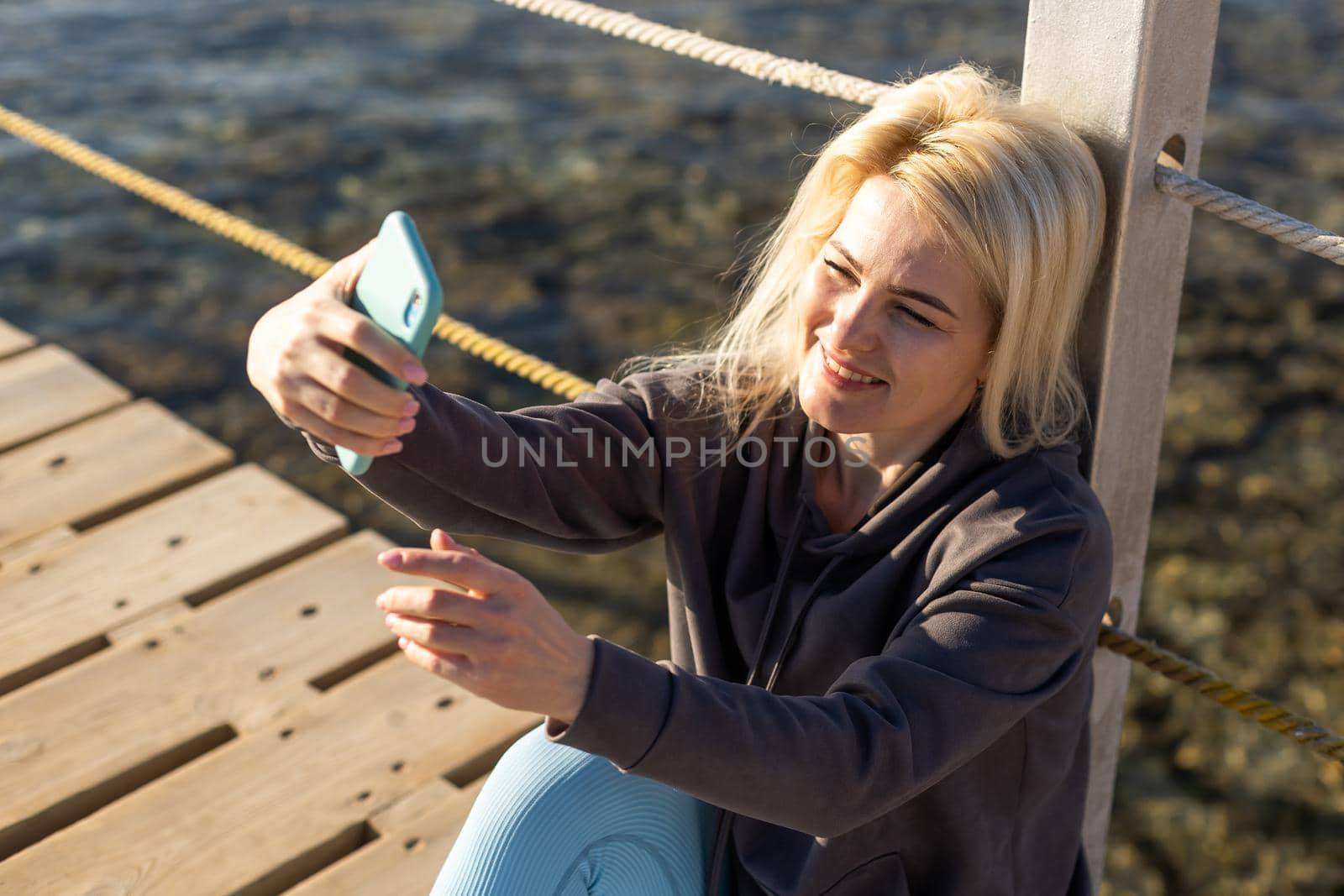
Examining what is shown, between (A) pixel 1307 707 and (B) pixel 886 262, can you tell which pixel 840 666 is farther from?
(A) pixel 1307 707

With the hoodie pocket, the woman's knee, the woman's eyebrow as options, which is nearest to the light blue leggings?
the woman's knee

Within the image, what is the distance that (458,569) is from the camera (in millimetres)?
1051

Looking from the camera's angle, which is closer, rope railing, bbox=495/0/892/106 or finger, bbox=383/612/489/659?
finger, bbox=383/612/489/659

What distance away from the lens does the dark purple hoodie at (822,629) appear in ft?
3.81

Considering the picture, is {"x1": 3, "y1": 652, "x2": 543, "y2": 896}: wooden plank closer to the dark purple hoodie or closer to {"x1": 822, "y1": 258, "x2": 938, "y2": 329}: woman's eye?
the dark purple hoodie

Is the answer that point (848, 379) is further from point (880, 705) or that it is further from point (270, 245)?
point (270, 245)

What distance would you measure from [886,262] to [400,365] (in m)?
0.46

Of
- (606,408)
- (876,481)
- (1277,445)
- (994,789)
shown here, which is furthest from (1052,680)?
(1277,445)

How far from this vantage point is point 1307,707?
10.2 ft

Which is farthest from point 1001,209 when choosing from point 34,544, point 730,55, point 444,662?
point 34,544

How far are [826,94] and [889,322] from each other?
0.53 m

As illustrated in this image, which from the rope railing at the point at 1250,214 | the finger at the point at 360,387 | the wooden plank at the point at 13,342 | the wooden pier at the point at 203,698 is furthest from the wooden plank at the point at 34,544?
the rope railing at the point at 1250,214

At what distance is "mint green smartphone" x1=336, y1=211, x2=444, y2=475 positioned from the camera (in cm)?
109

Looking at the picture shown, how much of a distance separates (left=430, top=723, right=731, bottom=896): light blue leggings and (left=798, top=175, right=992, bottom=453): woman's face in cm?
40
